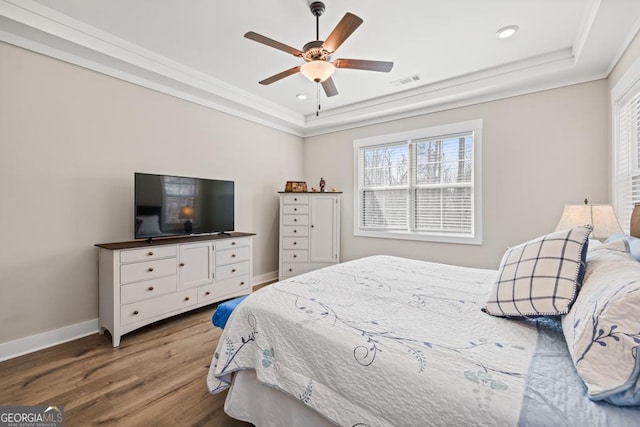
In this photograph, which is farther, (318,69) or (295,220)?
(295,220)

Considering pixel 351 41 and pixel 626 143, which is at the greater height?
pixel 351 41

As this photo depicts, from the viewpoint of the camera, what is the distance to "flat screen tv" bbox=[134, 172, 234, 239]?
2828mm

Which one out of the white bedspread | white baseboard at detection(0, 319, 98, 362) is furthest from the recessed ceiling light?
white baseboard at detection(0, 319, 98, 362)

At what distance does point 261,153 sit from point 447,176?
2774mm

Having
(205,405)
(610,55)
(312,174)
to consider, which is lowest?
(205,405)

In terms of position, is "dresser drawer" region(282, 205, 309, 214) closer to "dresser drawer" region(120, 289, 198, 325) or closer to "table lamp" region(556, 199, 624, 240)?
"dresser drawer" region(120, 289, 198, 325)

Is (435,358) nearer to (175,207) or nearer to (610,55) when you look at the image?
(175,207)

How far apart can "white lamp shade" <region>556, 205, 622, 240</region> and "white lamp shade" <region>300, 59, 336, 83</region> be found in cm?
234

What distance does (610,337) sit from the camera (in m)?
0.79

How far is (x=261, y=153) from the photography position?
14.6 feet

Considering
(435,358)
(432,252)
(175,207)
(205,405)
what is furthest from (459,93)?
(205,405)

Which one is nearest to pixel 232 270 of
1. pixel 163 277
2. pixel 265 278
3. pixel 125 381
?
pixel 163 277

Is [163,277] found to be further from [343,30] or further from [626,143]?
[626,143]

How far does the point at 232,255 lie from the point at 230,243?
6.1 inches
